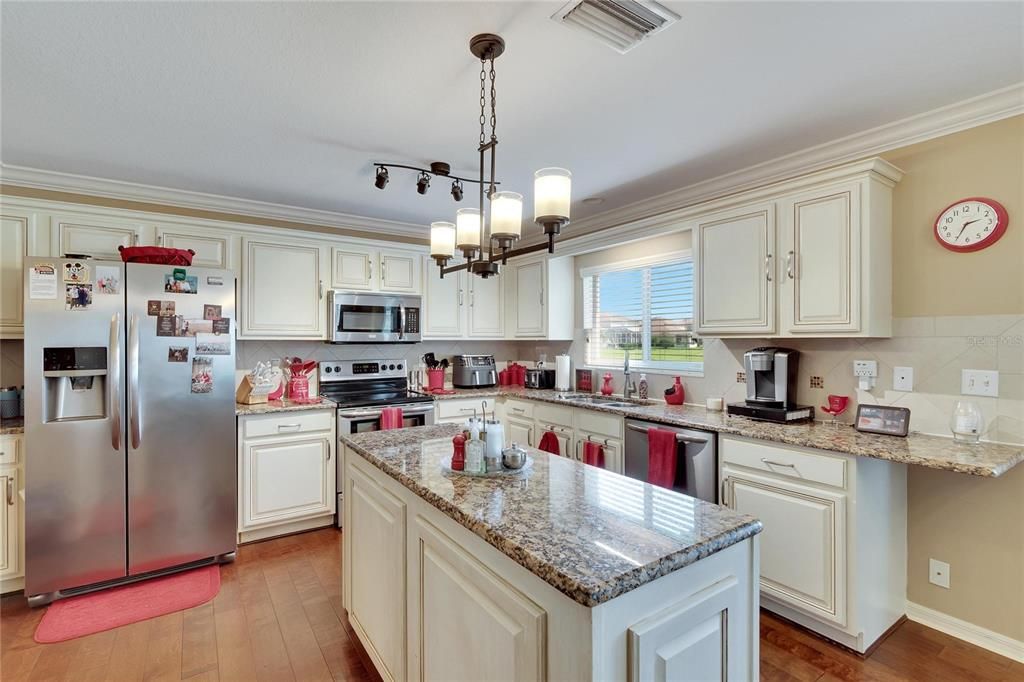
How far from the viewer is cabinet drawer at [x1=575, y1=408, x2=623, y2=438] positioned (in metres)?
3.19

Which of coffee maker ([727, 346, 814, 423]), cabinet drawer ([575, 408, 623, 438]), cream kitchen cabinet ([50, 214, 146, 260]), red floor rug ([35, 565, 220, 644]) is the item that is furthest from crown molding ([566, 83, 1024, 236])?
red floor rug ([35, 565, 220, 644])

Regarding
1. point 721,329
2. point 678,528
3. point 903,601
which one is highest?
point 721,329

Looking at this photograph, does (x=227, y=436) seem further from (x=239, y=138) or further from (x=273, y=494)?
(x=239, y=138)

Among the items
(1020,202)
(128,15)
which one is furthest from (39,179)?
(1020,202)

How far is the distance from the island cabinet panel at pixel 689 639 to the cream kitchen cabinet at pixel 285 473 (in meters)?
2.95

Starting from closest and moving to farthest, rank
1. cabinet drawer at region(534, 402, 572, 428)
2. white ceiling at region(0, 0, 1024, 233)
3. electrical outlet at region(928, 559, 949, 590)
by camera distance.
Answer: white ceiling at region(0, 0, 1024, 233)
electrical outlet at region(928, 559, 949, 590)
cabinet drawer at region(534, 402, 572, 428)

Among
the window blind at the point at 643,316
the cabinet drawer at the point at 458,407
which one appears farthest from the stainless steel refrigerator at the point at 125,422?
the window blind at the point at 643,316

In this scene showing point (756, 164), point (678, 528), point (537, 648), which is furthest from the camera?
point (756, 164)

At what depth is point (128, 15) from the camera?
1.55m

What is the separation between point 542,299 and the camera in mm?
4391

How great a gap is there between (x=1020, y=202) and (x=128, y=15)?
344 cm

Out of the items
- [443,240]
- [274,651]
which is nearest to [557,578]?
[443,240]

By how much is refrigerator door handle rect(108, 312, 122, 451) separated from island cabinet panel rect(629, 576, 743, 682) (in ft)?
9.55

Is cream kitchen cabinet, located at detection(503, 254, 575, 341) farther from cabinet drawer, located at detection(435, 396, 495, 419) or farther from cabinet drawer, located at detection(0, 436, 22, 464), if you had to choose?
cabinet drawer, located at detection(0, 436, 22, 464)
